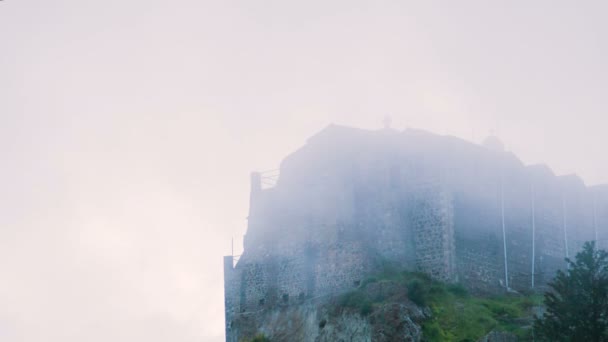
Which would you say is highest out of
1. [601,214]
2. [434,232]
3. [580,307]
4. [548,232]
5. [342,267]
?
[601,214]

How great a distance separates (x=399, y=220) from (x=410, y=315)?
19.6ft

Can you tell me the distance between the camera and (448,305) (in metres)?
42.7

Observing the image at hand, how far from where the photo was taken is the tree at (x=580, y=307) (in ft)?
116

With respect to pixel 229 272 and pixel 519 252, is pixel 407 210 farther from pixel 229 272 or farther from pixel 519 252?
pixel 229 272

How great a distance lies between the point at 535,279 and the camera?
48.1 meters

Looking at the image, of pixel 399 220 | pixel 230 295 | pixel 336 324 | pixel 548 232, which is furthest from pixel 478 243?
pixel 230 295

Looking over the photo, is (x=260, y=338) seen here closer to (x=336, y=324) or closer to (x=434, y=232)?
(x=336, y=324)

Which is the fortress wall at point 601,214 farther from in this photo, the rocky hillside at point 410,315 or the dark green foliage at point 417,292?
the dark green foliage at point 417,292

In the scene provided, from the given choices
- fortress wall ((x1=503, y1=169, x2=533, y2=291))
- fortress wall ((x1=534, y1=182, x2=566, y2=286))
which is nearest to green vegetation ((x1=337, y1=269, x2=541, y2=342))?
fortress wall ((x1=503, y1=169, x2=533, y2=291))

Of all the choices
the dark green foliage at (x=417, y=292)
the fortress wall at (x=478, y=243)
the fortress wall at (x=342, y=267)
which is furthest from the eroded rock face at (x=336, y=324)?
the fortress wall at (x=478, y=243)

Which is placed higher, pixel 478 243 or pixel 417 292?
pixel 478 243

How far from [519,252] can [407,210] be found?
591 cm

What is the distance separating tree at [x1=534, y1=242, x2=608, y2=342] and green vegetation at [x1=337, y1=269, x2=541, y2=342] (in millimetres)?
3411

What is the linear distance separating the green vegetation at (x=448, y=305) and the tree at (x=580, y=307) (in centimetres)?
341
